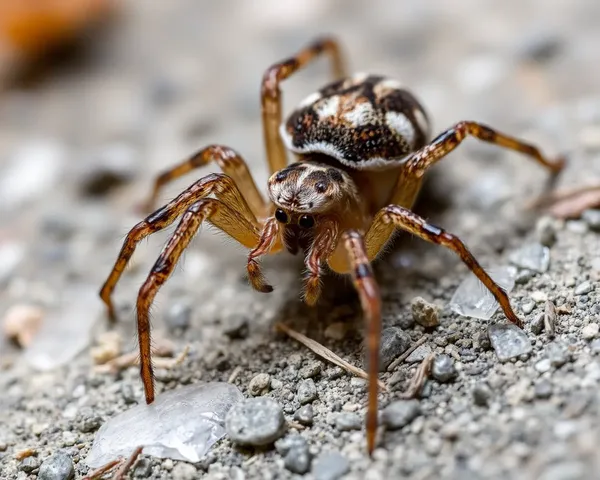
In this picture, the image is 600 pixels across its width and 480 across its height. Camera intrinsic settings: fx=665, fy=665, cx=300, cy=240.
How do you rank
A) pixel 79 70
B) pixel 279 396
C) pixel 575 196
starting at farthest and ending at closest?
pixel 79 70 → pixel 575 196 → pixel 279 396

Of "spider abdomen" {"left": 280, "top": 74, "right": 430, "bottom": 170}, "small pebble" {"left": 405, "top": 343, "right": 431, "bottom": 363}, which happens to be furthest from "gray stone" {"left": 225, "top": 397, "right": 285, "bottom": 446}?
"spider abdomen" {"left": 280, "top": 74, "right": 430, "bottom": 170}

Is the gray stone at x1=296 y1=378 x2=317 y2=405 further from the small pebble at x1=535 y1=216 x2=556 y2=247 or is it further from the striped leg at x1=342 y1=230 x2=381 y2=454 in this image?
the small pebble at x1=535 y1=216 x2=556 y2=247

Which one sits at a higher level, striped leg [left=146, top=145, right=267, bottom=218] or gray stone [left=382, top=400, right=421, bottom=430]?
striped leg [left=146, top=145, right=267, bottom=218]

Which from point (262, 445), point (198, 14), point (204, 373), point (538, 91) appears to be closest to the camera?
point (262, 445)

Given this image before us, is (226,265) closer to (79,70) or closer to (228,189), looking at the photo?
(228,189)

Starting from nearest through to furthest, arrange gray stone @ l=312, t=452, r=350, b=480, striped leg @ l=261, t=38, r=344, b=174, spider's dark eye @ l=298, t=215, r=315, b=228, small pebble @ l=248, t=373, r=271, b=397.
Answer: gray stone @ l=312, t=452, r=350, b=480 < small pebble @ l=248, t=373, r=271, b=397 < spider's dark eye @ l=298, t=215, r=315, b=228 < striped leg @ l=261, t=38, r=344, b=174

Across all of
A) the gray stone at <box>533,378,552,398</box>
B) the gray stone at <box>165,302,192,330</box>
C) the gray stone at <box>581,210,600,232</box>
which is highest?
the gray stone at <box>165,302,192,330</box>

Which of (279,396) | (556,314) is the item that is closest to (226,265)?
(279,396)
